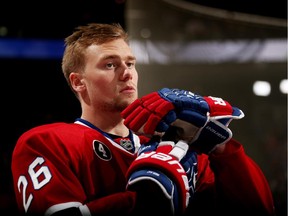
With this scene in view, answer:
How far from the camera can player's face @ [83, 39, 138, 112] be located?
3.90ft

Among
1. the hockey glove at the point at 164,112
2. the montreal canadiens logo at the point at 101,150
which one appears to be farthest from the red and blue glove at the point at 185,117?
the montreal canadiens logo at the point at 101,150

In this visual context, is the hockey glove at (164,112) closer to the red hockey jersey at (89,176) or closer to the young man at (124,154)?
the young man at (124,154)

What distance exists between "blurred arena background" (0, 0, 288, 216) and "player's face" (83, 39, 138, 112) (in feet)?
3.89

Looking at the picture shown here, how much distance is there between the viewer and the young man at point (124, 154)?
0.94 meters

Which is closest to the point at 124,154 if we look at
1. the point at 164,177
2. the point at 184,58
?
the point at 164,177

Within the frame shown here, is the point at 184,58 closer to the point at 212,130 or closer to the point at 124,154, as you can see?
the point at 124,154

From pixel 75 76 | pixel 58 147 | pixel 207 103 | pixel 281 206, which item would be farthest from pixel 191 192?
pixel 281 206

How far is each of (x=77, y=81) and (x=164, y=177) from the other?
0.46m

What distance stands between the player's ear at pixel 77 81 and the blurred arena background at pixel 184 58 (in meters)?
1.12

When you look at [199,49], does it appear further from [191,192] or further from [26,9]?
[191,192]

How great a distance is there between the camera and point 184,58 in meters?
2.68

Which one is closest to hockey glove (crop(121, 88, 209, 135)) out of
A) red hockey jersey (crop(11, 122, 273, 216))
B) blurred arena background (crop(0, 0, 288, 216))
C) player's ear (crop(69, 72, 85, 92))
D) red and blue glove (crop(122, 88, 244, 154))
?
red and blue glove (crop(122, 88, 244, 154))

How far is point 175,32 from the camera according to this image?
2686mm

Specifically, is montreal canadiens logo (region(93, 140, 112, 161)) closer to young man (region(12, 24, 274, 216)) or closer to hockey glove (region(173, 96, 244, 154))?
young man (region(12, 24, 274, 216))
